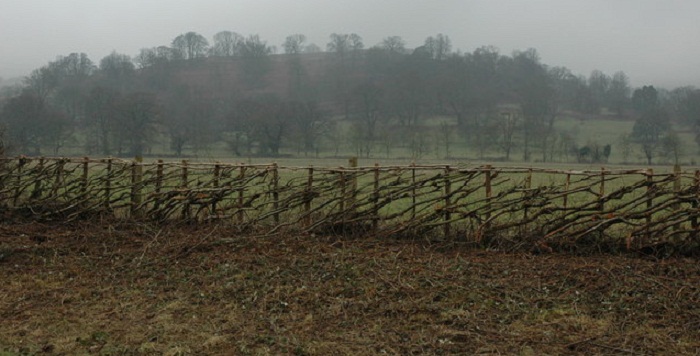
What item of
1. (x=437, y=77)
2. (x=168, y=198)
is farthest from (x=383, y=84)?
(x=168, y=198)

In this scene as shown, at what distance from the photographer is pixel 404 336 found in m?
4.59

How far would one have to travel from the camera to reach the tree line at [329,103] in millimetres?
50375

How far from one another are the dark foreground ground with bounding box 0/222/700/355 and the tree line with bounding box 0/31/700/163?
31598mm

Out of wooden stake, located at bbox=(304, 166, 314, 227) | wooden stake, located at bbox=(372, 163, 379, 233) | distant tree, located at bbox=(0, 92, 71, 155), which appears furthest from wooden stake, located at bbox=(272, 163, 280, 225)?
distant tree, located at bbox=(0, 92, 71, 155)

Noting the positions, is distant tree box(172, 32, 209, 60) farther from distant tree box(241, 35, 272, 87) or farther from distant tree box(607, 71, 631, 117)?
distant tree box(607, 71, 631, 117)

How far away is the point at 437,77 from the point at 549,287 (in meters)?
81.2

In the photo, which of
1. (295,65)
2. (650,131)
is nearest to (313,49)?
(295,65)

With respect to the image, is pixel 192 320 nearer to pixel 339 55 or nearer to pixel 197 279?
pixel 197 279

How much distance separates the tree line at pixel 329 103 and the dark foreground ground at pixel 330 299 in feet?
104

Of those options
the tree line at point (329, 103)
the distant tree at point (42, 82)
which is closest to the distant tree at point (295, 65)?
the tree line at point (329, 103)

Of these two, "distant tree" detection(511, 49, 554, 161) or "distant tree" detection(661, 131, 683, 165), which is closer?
"distant tree" detection(661, 131, 683, 165)

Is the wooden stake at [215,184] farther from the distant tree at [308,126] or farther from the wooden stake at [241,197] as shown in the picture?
the distant tree at [308,126]

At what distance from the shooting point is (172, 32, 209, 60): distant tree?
96.1 meters

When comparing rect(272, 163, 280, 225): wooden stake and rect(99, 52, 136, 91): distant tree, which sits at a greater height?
rect(99, 52, 136, 91): distant tree
